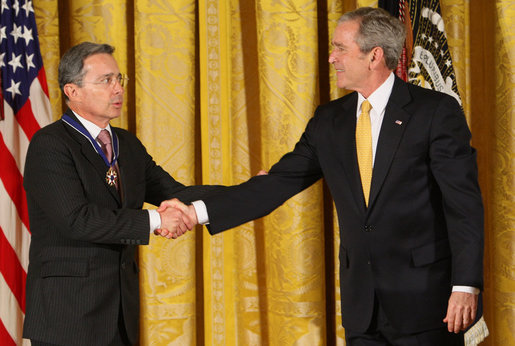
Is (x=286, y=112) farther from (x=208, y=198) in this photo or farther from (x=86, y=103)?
(x=86, y=103)

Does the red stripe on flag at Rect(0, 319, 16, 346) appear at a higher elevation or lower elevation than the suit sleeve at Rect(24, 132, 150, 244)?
lower

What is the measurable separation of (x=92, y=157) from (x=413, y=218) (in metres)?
1.22

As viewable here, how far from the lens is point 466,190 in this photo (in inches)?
90.3

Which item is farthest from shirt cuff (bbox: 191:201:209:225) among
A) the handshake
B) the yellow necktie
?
the yellow necktie

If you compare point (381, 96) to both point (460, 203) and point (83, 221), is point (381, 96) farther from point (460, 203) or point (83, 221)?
point (83, 221)

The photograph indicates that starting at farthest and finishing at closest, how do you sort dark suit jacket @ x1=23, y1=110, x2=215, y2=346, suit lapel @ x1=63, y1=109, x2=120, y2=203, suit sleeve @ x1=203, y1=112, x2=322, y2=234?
1. suit sleeve @ x1=203, y1=112, x2=322, y2=234
2. suit lapel @ x1=63, y1=109, x2=120, y2=203
3. dark suit jacket @ x1=23, y1=110, x2=215, y2=346

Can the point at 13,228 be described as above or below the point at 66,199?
below

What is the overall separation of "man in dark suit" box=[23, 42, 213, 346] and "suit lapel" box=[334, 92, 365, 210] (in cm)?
79

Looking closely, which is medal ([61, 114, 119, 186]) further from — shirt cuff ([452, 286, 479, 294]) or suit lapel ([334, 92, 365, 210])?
shirt cuff ([452, 286, 479, 294])

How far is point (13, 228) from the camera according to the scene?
10.6ft

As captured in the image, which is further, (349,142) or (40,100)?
(40,100)

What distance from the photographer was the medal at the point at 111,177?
2537mm

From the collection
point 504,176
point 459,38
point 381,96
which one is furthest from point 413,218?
point 459,38

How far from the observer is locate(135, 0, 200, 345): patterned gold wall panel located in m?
3.74
